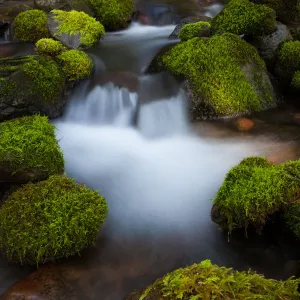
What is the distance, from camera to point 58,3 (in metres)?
9.07

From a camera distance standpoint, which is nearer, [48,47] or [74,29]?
[48,47]

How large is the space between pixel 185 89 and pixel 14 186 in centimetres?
353

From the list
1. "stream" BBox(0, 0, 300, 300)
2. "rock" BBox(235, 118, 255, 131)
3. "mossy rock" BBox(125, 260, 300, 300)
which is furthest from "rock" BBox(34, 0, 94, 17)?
"mossy rock" BBox(125, 260, 300, 300)

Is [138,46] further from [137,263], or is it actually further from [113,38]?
[137,263]

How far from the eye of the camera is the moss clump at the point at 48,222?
392 cm

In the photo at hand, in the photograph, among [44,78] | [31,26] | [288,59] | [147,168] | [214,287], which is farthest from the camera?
[31,26]

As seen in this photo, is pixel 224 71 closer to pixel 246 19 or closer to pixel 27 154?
pixel 246 19

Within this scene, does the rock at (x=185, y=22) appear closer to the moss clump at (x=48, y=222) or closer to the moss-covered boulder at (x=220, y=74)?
the moss-covered boulder at (x=220, y=74)

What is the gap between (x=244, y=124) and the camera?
22.0 feet

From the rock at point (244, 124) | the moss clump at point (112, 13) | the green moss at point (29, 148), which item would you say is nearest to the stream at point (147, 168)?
the rock at point (244, 124)

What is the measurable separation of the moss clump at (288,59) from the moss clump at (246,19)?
474mm

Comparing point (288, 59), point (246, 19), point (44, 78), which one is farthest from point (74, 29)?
point (288, 59)

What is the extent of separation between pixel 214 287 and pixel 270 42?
6.55m

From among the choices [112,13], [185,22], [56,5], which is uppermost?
[56,5]
